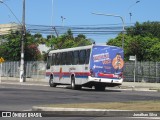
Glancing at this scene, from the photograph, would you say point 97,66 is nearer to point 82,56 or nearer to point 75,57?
point 82,56

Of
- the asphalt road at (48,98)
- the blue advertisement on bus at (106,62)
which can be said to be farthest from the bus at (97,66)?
the asphalt road at (48,98)

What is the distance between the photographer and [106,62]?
33.7 metres

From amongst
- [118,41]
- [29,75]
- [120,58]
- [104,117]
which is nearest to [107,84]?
[120,58]

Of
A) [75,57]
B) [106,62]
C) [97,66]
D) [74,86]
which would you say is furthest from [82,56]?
[74,86]

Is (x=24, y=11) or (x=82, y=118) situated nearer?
(x=82, y=118)

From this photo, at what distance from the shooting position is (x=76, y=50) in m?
35.4

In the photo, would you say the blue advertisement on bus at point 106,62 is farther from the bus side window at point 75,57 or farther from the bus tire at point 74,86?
the bus tire at point 74,86

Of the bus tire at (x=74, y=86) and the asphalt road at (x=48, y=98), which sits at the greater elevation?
the bus tire at (x=74, y=86)

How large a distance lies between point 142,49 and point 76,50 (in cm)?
3256

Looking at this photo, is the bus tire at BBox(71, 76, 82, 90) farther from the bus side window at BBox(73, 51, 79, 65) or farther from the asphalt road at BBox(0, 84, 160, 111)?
the asphalt road at BBox(0, 84, 160, 111)

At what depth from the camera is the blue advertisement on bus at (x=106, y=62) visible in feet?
109

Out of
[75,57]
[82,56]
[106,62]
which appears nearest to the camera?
[106,62]

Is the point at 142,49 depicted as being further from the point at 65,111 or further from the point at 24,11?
the point at 65,111

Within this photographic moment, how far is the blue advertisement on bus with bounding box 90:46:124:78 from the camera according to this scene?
3334 cm
